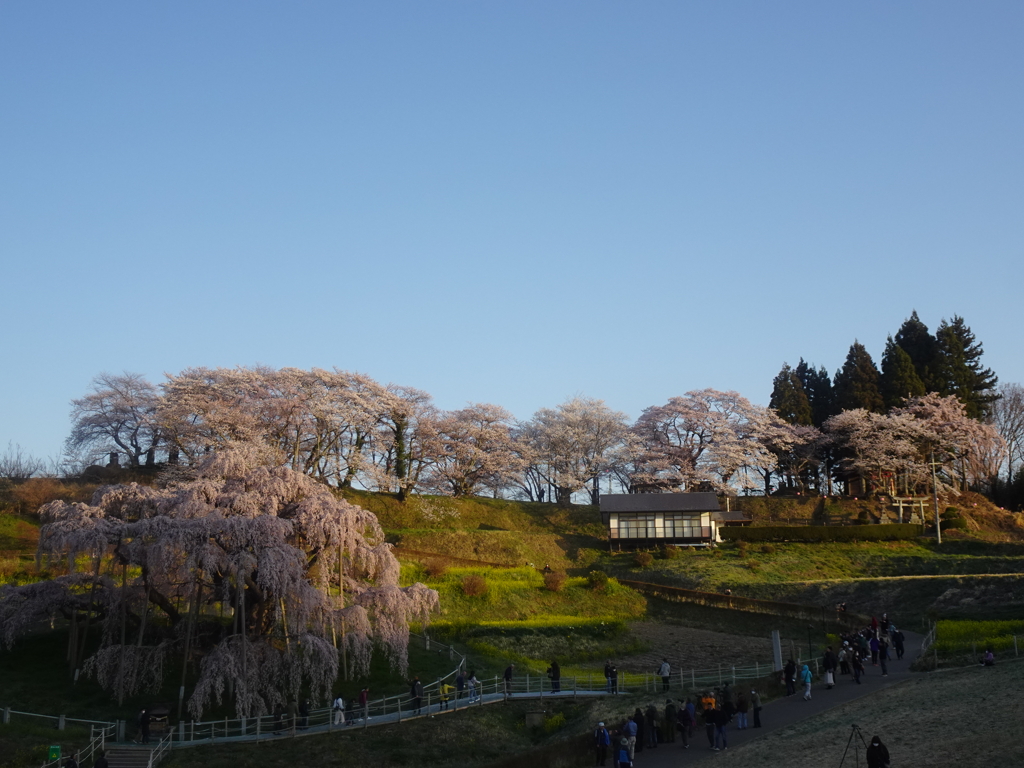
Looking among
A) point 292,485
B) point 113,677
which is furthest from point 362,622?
point 113,677

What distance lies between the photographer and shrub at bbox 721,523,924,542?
63.4m

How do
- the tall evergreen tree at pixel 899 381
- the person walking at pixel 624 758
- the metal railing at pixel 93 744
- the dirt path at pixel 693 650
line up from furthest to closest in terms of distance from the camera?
the tall evergreen tree at pixel 899 381 < the dirt path at pixel 693 650 < the metal railing at pixel 93 744 < the person walking at pixel 624 758

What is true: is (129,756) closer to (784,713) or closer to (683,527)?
(784,713)

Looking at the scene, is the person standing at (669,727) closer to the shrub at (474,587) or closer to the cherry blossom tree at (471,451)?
the shrub at (474,587)

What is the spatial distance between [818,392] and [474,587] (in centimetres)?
5101

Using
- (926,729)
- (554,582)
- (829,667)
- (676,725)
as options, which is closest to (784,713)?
(676,725)

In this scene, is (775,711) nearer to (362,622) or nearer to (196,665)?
(362,622)

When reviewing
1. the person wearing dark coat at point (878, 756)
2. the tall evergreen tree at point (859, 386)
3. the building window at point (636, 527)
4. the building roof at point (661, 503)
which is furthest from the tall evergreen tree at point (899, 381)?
the person wearing dark coat at point (878, 756)

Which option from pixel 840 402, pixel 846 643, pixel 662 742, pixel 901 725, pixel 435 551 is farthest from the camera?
pixel 840 402

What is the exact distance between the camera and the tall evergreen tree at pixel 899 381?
76562 mm

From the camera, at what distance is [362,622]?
31.4m

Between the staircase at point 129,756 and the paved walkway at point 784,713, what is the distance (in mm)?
13133

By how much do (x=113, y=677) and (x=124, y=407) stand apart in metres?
38.9

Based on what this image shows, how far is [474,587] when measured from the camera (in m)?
48.6
